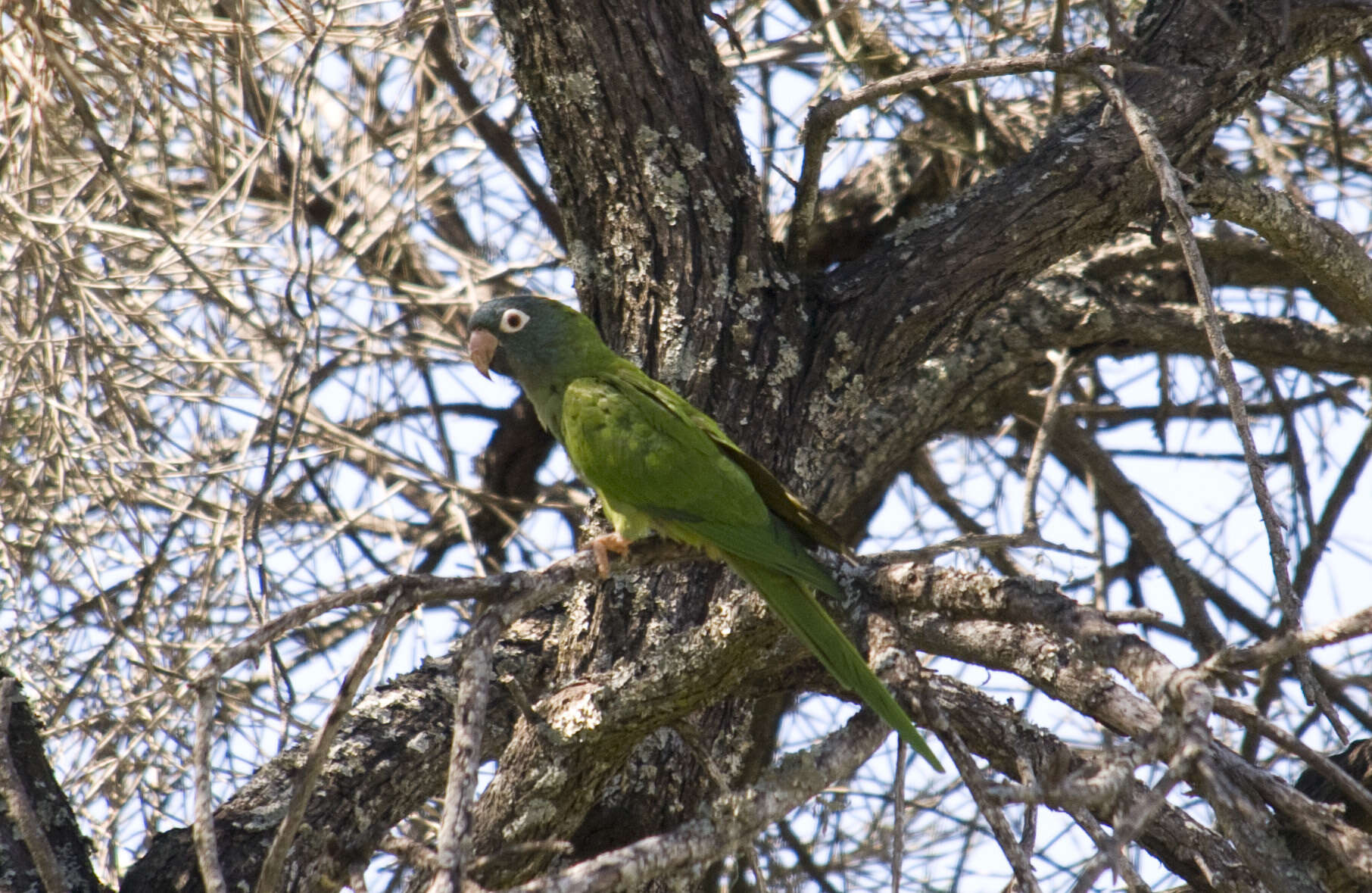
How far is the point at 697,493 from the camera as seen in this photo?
2918 millimetres

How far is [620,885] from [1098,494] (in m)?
3.37

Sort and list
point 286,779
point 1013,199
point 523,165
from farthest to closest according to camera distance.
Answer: point 523,165
point 1013,199
point 286,779

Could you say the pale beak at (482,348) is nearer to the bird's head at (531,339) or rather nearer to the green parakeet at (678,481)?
the bird's head at (531,339)

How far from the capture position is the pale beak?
3.86 m

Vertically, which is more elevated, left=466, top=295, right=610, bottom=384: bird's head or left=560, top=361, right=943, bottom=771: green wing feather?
left=466, top=295, right=610, bottom=384: bird's head

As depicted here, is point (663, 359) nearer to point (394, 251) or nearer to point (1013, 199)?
point (1013, 199)

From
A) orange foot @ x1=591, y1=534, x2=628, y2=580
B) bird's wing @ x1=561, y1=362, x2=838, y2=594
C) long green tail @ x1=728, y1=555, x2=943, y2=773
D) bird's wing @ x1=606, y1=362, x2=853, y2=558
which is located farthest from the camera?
bird's wing @ x1=561, y1=362, x2=838, y2=594

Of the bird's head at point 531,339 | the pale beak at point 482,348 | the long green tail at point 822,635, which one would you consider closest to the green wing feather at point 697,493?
the long green tail at point 822,635

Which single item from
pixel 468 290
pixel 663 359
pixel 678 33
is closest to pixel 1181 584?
pixel 663 359

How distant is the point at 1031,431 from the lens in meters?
5.00

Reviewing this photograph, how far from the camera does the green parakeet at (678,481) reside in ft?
8.21

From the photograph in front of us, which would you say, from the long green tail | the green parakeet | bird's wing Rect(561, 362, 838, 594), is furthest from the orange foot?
the long green tail

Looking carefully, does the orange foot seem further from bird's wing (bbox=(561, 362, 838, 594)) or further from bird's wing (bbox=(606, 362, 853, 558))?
bird's wing (bbox=(606, 362, 853, 558))

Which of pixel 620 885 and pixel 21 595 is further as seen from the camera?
pixel 21 595
